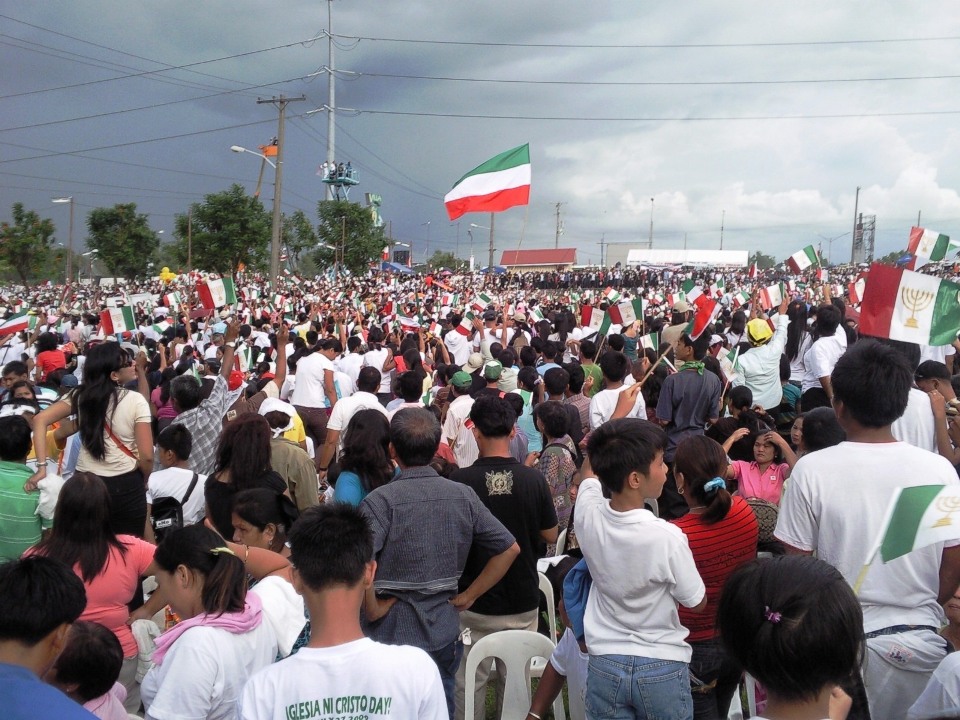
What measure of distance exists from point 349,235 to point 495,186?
147 feet

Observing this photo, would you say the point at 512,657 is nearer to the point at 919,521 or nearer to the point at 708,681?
the point at 708,681

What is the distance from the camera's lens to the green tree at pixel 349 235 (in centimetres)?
5353

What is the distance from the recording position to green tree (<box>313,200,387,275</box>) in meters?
53.5

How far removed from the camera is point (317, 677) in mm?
2037

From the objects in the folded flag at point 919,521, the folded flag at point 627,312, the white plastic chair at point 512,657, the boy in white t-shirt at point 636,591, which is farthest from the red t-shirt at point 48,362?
the folded flag at point 919,521

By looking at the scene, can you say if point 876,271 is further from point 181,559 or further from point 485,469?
point 181,559

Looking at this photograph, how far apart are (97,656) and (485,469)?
5.90 feet

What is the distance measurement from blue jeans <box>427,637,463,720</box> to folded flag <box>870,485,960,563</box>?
5.74ft

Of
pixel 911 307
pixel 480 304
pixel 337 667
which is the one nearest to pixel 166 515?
pixel 337 667

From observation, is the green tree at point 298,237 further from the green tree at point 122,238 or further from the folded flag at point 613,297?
the folded flag at point 613,297

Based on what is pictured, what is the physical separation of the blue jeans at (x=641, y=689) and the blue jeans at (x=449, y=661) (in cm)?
72

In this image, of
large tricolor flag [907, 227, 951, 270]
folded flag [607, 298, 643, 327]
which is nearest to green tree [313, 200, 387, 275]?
folded flag [607, 298, 643, 327]

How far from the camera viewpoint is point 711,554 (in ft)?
10.2

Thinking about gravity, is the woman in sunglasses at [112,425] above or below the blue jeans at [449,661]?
above
